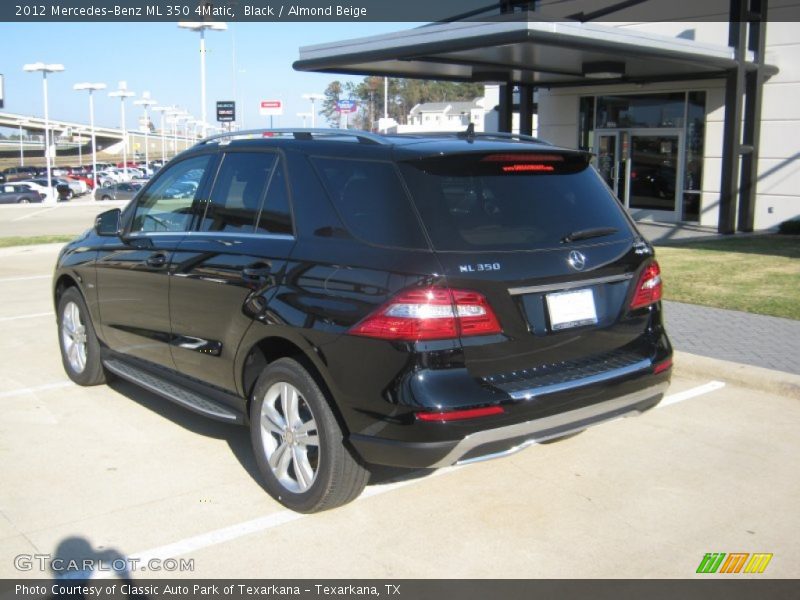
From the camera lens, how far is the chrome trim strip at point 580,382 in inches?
148

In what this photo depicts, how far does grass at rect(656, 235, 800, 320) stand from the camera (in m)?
9.38

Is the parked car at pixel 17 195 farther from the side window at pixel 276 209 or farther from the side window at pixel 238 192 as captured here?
the side window at pixel 276 209

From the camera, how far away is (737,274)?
1155cm

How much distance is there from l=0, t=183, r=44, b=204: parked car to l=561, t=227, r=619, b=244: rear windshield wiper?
4840 centimetres

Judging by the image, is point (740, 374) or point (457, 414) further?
point (740, 374)

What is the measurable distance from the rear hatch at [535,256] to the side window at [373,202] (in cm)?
7

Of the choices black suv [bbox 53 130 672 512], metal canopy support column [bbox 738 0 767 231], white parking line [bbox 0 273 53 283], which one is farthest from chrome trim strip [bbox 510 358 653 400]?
metal canopy support column [bbox 738 0 767 231]

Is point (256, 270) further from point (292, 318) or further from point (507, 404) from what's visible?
point (507, 404)

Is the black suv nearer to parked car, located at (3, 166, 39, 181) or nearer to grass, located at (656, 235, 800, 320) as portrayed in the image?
grass, located at (656, 235, 800, 320)

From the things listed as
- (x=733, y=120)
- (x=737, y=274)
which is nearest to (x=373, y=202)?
(x=737, y=274)

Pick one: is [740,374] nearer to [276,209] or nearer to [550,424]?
[550,424]

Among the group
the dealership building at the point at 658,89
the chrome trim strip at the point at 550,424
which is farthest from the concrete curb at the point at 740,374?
the dealership building at the point at 658,89

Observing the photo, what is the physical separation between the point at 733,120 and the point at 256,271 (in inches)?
607

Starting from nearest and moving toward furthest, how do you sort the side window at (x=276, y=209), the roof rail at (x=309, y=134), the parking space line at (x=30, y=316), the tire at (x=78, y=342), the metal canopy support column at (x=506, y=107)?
1. the roof rail at (x=309, y=134)
2. the side window at (x=276, y=209)
3. the tire at (x=78, y=342)
4. the parking space line at (x=30, y=316)
5. the metal canopy support column at (x=506, y=107)
